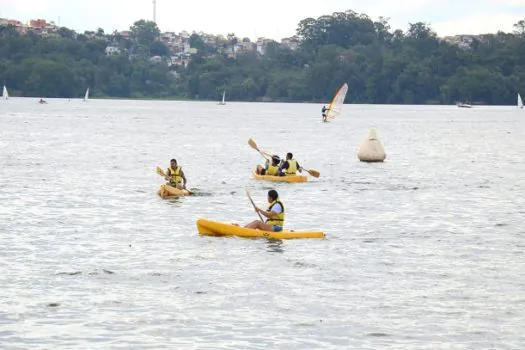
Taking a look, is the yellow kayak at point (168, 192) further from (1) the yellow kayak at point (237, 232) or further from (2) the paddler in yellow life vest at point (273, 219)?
(2) the paddler in yellow life vest at point (273, 219)

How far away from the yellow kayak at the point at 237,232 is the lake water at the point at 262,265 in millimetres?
194

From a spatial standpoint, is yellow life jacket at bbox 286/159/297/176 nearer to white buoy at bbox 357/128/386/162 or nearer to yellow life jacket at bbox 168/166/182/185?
yellow life jacket at bbox 168/166/182/185

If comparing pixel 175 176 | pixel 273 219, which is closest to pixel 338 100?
pixel 175 176

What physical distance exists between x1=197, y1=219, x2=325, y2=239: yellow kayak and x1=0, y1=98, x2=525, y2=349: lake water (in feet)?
0.64

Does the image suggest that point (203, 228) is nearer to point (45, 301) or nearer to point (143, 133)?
point (45, 301)

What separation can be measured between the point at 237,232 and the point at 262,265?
3.23 m

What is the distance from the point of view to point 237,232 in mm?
28391

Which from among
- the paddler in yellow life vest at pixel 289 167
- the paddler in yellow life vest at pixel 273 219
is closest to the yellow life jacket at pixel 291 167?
the paddler in yellow life vest at pixel 289 167

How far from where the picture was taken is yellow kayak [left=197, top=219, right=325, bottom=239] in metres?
28.2

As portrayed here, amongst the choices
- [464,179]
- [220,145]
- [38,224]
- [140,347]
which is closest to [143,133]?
[220,145]

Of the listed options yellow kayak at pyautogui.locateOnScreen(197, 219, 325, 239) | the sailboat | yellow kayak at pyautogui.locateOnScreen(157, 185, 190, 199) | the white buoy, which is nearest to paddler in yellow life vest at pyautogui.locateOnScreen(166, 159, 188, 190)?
yellow kayak at pyautogui.locateOnScreen(157, 185, 190, 199)

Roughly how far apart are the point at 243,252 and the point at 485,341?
921 cm

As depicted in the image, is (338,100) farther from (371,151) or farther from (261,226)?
(261,226)

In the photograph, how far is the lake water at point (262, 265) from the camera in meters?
19.1
